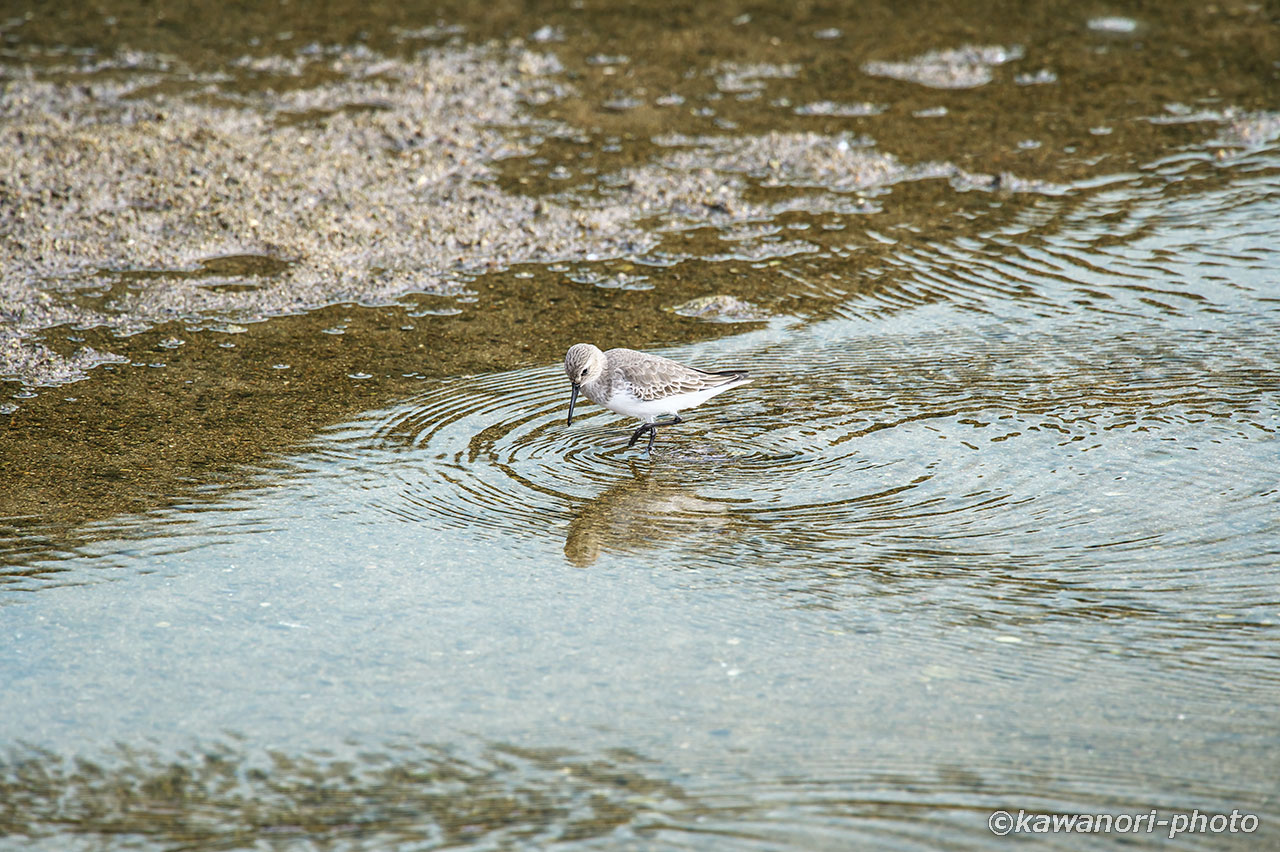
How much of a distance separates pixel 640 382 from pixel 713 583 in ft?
4.61

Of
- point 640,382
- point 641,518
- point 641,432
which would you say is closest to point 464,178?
point 641,432

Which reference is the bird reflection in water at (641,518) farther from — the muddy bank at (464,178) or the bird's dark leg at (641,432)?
the muddy bank at (464,178)

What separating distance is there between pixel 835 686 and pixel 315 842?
182 centimetres

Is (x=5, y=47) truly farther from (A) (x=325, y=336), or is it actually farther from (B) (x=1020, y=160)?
(B) (x=1020, y=160)

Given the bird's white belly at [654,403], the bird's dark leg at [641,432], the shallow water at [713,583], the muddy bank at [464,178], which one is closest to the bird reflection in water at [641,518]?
the shallow water at [713,583]

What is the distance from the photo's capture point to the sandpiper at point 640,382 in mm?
6250

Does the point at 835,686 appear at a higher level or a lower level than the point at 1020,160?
lower

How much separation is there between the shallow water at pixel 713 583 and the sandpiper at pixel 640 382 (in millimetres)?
247

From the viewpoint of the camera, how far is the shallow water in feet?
13.1

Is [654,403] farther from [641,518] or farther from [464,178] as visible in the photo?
[464,178]

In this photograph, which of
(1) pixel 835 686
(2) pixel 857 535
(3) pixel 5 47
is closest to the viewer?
(1) pixel 835 686

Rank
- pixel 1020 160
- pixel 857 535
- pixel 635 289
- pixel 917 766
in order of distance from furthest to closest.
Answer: pixel 1020 160 → pixel 635 289 → pixel 857 535 → pixel 917 766

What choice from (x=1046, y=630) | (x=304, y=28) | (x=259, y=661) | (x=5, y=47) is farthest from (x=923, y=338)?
(x=5, y=47)

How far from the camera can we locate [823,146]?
9.77m
